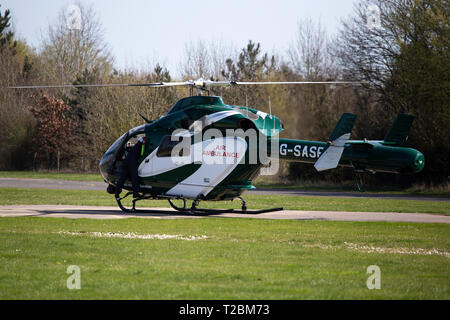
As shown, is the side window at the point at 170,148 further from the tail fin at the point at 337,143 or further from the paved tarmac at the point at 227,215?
the tail fin at the point at 337,143

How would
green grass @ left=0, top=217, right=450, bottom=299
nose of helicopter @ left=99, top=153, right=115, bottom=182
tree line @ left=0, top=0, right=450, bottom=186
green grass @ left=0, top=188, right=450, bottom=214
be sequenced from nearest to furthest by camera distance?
green grass @ left=0, top=217, right=450, bottom=299 < nose of helicopter @ left=99, top=153, right=115, bottom=182 < green grass @ left=0, top=188, right=450, bottom=214 < tree line @ left=0, top=0, right=450, bottom=186

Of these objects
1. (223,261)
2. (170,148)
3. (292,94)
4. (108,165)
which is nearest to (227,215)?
(170,148)

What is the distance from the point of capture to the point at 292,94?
41.1m

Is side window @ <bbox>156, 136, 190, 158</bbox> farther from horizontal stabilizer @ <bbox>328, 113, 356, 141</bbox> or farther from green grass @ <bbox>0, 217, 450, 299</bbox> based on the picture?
horizontal stabilizer @ <bbox>328, 113, 356, 141</bbox>

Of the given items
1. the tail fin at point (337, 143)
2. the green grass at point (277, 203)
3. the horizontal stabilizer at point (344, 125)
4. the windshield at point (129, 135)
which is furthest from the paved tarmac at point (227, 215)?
the horizontal stabilizer at point (344, 125)

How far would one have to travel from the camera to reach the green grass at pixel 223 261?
882 centimetres

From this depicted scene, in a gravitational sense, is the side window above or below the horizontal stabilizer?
below

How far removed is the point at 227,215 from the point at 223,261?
30.2 feet

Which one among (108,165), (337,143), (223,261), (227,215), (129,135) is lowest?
(227,215)

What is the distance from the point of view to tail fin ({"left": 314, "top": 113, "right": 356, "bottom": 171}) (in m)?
18.0

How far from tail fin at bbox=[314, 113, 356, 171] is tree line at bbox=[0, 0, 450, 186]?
664 cm

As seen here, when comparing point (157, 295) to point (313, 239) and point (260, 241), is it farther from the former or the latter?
point (313, 239)

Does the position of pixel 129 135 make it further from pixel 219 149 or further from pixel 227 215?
pixel 227 215

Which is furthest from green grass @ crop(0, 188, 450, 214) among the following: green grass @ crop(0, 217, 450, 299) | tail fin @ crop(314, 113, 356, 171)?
green grass @ crop(0, 217, 450, 299)
